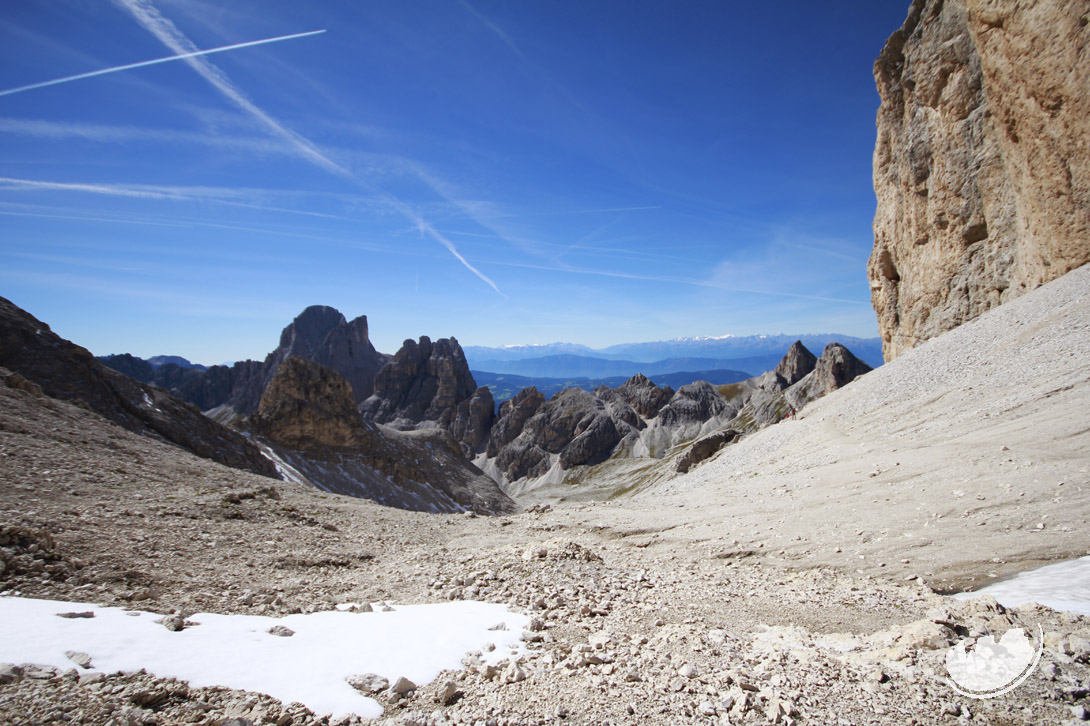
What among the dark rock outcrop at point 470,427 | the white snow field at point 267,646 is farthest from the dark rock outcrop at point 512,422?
the white snow field at point 267,646

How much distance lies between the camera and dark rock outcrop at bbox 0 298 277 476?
124 ft

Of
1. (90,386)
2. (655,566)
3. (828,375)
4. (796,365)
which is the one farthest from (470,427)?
(655,566)

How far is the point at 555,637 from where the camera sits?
26.8 ft

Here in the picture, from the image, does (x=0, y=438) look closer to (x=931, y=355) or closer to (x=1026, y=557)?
(x=1026, y=557)

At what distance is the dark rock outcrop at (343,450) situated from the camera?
71500 millimetres

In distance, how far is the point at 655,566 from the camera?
14.2 metres

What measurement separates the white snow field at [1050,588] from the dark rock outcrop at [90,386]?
46765mm

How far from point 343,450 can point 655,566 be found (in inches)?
2913

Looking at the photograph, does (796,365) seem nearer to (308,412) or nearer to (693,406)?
(693,406)

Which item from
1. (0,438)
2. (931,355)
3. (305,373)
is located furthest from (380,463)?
(931,355)

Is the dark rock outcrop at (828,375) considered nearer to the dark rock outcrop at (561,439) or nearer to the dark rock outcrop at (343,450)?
the dark rock outcrop at (561,439)

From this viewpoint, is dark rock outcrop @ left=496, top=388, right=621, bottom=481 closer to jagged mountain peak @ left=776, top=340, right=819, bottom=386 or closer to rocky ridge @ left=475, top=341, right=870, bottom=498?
rocky ridge @ left=475, top=341, right=870, bottom=498

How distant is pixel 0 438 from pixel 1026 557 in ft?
104

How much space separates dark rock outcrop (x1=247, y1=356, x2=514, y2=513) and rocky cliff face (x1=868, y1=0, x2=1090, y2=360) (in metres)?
66.6
